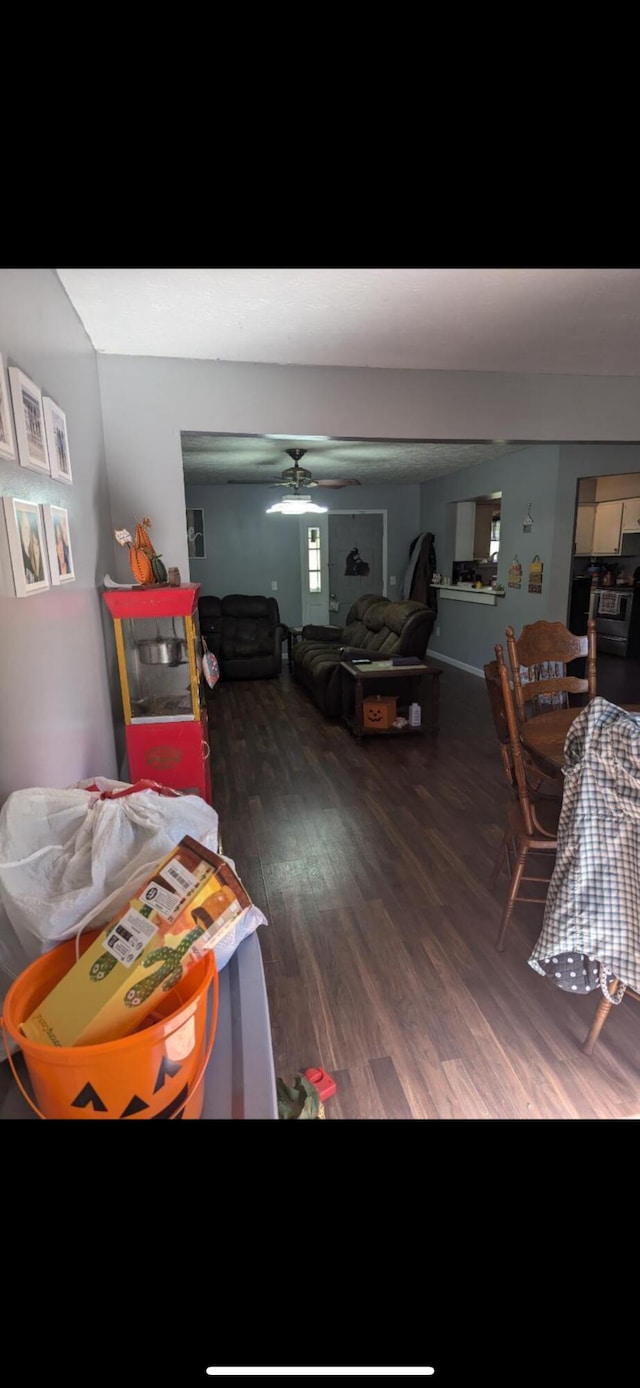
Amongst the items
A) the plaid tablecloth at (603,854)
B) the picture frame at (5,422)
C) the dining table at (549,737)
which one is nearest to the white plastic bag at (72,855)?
the picture frame at (5,422)

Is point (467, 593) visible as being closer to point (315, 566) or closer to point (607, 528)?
point (315, 566)

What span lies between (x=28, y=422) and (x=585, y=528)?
8113mm

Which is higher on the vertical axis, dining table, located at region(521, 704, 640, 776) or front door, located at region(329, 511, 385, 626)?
front door, located at region(329, 511, 385, 626)

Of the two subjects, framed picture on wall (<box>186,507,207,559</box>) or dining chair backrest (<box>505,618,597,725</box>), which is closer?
dining chair backrest (<box>505,618,597,725</box>)

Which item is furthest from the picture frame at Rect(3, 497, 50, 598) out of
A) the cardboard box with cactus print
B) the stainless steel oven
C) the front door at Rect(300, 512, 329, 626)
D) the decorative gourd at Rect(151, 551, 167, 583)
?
the stainless steel oven

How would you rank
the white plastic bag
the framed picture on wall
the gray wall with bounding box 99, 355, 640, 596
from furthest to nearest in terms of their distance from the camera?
the framed picture on wall < the gray wall with bounding box 99, 355, 640, 596 < the white plastic bag

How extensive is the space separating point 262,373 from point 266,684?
405 centimetres

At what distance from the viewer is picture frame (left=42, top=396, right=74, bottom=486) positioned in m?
1.71

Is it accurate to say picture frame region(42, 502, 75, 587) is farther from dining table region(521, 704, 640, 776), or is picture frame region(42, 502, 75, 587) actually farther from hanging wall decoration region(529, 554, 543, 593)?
hanging wall decoration region(529, 554, 543, 593)

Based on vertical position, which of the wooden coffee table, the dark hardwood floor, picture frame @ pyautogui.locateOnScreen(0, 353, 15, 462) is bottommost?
the dark hardwood floor

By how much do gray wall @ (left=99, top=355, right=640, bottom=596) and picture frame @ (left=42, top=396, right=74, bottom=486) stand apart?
1079 millimetres
